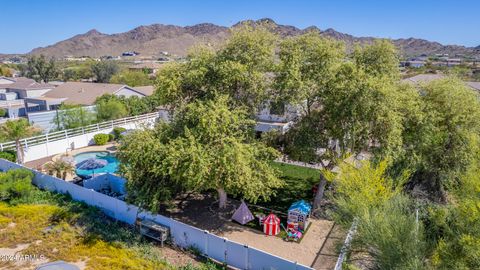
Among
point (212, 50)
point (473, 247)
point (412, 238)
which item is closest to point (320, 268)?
point (412, 238)

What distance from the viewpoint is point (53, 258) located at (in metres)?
12.7

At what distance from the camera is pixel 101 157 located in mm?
26203

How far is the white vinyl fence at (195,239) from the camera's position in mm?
11445

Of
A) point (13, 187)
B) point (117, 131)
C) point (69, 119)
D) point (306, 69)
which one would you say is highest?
point (306, 69)

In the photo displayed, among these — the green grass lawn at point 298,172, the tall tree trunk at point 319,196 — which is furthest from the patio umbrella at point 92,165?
the tall tree trunk at point 319,196

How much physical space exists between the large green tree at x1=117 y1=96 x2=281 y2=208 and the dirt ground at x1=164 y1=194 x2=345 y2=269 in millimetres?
1952

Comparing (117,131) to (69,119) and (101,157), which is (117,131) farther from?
(101,157)

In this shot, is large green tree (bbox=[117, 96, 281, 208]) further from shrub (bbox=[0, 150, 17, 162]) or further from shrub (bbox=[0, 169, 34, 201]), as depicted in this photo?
shrub (bbox=[0, 150, 17, 162])

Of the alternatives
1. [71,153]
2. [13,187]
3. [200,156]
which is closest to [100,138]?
[71,153]

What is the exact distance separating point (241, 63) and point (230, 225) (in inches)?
305

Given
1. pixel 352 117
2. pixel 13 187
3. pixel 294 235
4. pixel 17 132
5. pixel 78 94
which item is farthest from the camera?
pixel 78 94

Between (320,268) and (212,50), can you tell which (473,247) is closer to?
(320,268)

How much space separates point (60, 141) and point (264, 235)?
67.5 feet

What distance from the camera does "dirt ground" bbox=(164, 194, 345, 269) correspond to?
1313 centimetres
